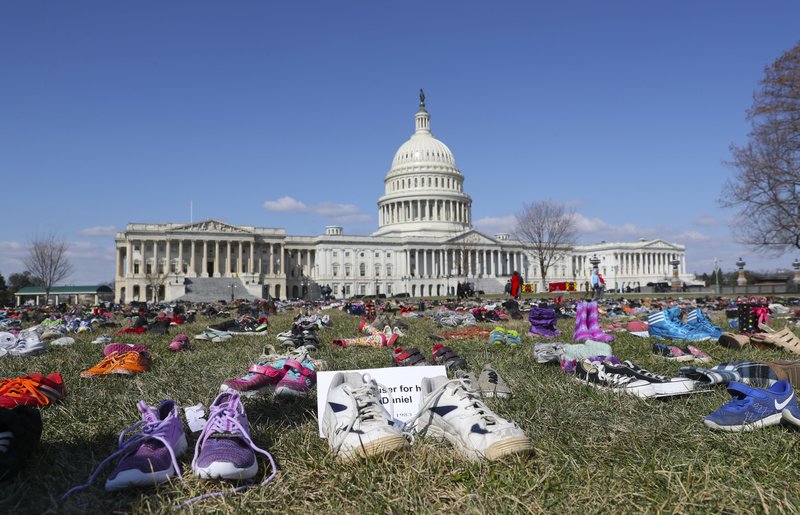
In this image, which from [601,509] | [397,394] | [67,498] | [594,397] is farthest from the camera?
[594,397]

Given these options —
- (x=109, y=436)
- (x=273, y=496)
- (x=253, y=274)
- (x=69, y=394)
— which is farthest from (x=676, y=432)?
(x=253, y=274)

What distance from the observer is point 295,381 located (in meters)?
4.45

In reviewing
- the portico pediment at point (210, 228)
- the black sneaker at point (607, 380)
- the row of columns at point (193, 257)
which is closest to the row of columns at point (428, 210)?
the row of columns at point (193, 257)

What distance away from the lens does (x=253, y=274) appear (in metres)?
82.6

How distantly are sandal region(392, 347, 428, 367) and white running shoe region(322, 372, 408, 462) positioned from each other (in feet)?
7.52

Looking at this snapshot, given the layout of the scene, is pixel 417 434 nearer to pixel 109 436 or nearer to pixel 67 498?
pixel 67 498

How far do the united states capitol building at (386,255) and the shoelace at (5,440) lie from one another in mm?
68128

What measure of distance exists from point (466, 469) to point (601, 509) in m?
0.67

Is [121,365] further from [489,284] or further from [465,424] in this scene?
[489,284]

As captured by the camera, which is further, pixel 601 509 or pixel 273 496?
pixel 273 496

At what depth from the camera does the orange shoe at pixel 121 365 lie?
552 centimetres

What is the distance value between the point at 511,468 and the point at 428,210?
101063 millimetres

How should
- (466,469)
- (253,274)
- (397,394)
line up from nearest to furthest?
(466,469) → (397,394) → (253,274)

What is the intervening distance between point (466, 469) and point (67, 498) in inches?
74.2
